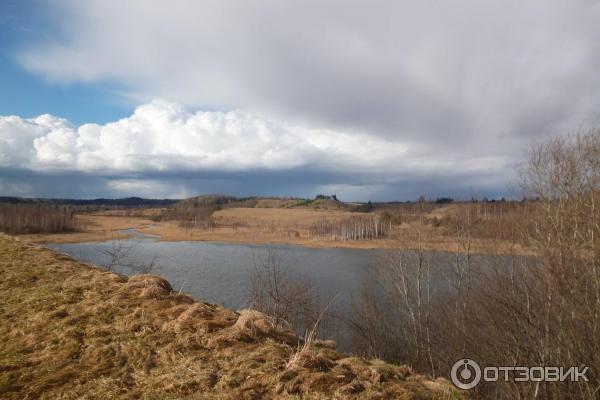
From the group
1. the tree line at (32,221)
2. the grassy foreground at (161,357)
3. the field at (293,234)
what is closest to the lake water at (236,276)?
the field at (293,234)

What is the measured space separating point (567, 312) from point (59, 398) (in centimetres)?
1326

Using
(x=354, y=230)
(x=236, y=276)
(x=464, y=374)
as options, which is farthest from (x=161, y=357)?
(x=354, y=230)

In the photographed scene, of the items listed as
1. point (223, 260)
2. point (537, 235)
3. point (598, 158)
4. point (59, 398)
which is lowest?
point (223, 260)

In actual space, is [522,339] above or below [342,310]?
above

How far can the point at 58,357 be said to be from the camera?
497 centimetres

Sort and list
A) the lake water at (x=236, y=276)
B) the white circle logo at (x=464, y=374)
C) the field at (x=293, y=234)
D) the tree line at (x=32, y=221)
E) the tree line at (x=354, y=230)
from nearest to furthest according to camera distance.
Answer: the white circle logo at (x=464, y=374) < the field at (x=293, y=234) < the lake water at (x=236, y=276) < the tree line at (x=32, y=221) < the tree line at (x=354, y=230)

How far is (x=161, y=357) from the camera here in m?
4.92

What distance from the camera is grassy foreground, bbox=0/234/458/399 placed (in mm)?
4184

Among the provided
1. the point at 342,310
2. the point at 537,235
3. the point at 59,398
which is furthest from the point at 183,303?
the point at 342,310

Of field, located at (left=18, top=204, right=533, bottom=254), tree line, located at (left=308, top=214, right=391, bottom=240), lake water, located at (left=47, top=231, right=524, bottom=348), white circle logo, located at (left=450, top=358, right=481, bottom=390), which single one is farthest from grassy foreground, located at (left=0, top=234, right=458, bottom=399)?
tree line, located at (left=308, top=214, right=391, bottom=240)

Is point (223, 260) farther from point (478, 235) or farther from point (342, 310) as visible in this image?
point (478, 235)

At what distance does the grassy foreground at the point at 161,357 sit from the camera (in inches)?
165

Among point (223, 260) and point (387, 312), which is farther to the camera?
point (223, 260)

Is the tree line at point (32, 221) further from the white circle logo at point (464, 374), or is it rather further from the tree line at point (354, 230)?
the white circle logo at point (464, 374)
